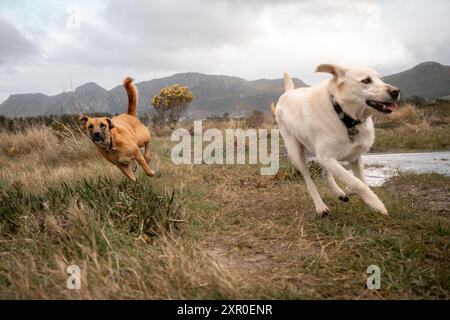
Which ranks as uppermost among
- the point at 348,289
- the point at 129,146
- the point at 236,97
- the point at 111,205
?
the point at 236,97

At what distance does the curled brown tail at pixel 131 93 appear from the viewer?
7200mm

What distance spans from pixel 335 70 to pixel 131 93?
15.3ft

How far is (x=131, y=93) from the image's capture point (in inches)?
301

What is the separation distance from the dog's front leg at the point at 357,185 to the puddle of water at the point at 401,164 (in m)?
2.49

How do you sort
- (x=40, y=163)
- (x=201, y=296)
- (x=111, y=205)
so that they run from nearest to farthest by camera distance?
(x=201, y=296)
(x=111, y=205)
(x=40, y=163)

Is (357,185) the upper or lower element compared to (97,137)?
lower

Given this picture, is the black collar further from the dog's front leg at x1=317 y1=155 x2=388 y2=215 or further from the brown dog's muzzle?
the brown dog's muzzle

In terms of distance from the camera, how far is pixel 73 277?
7.88 ft

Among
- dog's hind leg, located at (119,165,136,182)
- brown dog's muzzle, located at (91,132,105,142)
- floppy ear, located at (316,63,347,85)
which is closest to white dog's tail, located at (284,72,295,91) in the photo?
floppy ear, located at (316,63,347,85)

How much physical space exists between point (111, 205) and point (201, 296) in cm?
184

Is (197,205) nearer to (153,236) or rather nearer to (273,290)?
(153,236)


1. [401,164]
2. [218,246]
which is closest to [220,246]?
[218,246]

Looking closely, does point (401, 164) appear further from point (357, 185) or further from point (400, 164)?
point (357, 185)

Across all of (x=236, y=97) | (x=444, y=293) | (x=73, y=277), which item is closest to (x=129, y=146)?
(x=73, y=277)
